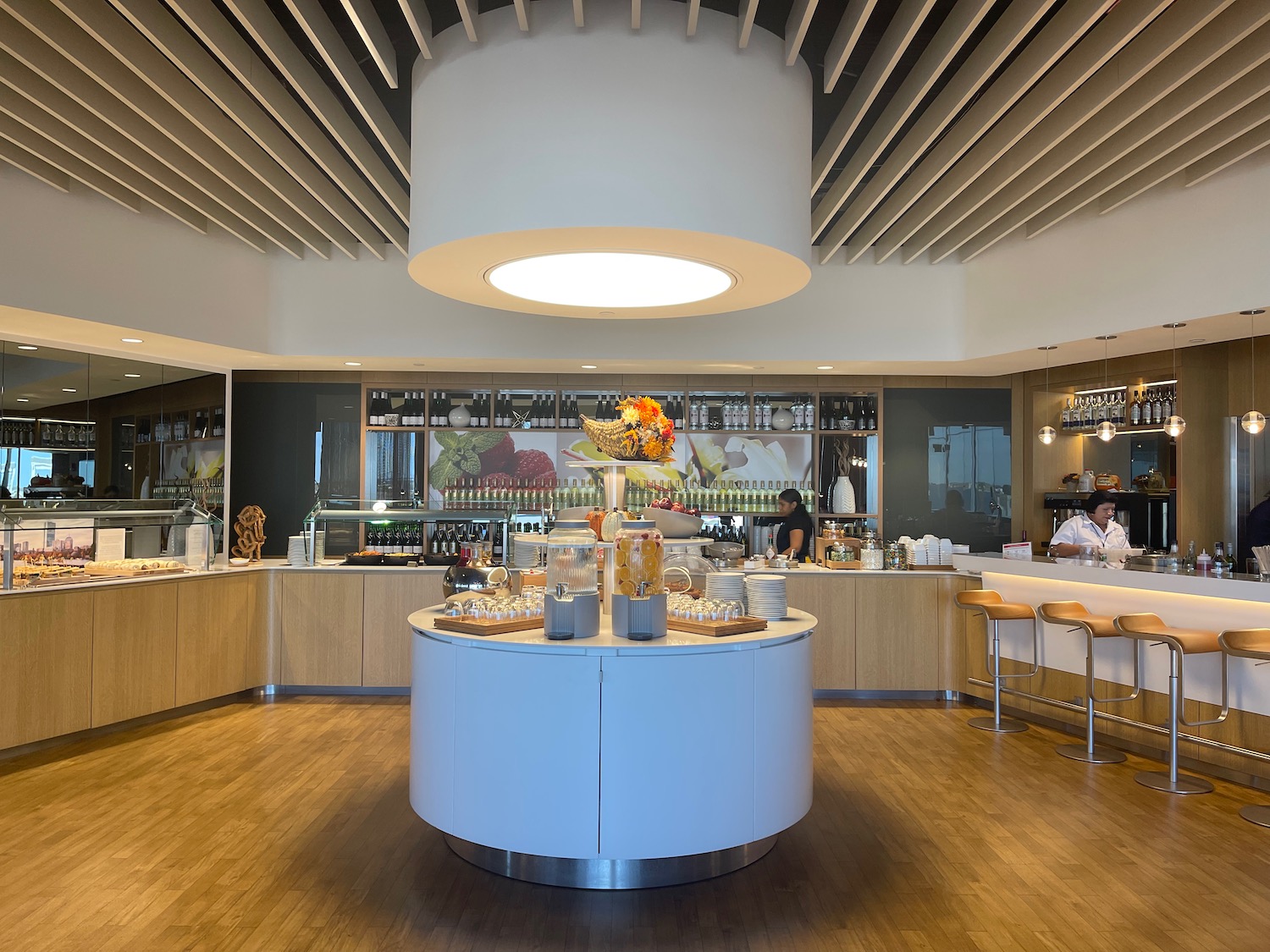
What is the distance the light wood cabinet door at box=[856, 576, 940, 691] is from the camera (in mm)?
7367

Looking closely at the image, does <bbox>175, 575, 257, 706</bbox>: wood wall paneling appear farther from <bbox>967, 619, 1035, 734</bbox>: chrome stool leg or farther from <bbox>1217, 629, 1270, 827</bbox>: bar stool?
<bbox>1217, 629, 1270, 827</bbox>: bar stool

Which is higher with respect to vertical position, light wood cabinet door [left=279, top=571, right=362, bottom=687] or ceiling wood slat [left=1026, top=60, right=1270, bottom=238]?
ceiling wood slat [left=1026, top=60, right=1270, bottom=238]

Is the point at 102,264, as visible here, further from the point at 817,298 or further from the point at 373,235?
the point at 817,298

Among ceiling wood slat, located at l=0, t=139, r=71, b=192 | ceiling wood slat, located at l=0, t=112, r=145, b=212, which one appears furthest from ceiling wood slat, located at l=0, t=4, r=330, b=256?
ceiling wood slat, located at l=0, t=139, r=71, b=192

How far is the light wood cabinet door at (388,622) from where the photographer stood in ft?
23.6

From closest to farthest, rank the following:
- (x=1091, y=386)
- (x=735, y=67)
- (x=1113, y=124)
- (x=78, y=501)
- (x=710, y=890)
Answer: (x=710, y=890) → (x=735, y=67) → (x=1113, y=124) → (x=78, y=501) → (x=1091, y=386)

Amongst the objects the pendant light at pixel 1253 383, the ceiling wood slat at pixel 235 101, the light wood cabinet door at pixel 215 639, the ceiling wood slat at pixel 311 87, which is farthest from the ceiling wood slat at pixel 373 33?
the pendant light at pixel 1253 383

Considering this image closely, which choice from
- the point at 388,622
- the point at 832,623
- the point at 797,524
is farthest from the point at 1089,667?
the point at 388,622

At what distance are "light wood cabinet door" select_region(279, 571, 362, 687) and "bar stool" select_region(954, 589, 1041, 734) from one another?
4.59m

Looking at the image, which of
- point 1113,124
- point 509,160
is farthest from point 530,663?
point 1113,124

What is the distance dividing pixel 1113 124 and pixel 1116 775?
3606 mm

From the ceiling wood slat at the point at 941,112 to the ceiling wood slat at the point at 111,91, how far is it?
3.58 m

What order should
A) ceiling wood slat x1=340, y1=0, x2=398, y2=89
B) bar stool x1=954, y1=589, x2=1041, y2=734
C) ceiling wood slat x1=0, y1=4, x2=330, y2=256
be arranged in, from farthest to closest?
bar stool x1=954, y1=589, x2=1041, y2=734 < ceiling wood slat x1=0, y1=4, x2=330, y2=256 < ceiling wood slat x1=340, y1=0, x2=398, y2=89

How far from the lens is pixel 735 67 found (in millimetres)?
3982
